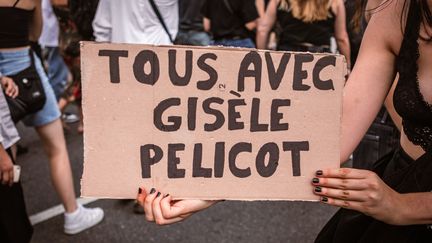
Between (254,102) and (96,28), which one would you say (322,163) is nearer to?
(254,102)

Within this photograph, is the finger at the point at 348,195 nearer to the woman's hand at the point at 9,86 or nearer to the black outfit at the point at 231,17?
the woman's hand at the point at 9,86

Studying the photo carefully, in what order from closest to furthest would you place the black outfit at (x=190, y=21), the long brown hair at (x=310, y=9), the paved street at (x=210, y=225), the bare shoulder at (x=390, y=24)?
the bare shoulder at (x=390, y=24), the paved street at (x=210, y=225), the long brown hair at (x=310, y=9), the black outfit at (x=190, y=21)

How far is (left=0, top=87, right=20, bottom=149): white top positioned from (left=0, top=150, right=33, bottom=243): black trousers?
8.5 inches

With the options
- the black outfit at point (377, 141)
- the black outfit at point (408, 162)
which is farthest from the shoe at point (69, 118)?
the black outfit at point (408, 162)

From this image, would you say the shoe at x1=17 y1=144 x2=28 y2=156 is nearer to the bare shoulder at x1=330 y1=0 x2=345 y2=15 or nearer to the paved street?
the paved street

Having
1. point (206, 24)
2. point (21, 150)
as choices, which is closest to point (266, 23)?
point (206, 24)

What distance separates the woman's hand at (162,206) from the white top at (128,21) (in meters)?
1.97

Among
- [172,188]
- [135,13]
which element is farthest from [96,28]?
[172,188]

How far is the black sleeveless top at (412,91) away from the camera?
3.99ft

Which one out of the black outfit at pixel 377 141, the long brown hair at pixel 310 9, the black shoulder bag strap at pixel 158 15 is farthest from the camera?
the long brown hair at pixel 310 9

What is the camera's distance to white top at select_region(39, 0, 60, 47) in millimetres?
4406

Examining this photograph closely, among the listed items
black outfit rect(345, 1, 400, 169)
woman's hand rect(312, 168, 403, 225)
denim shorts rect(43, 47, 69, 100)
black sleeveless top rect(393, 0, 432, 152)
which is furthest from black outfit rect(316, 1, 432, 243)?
denim shorts rect(43, 47, 69, 100)

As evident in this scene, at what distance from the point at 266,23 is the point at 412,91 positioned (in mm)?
2747

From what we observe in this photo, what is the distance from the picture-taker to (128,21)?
118 inches
